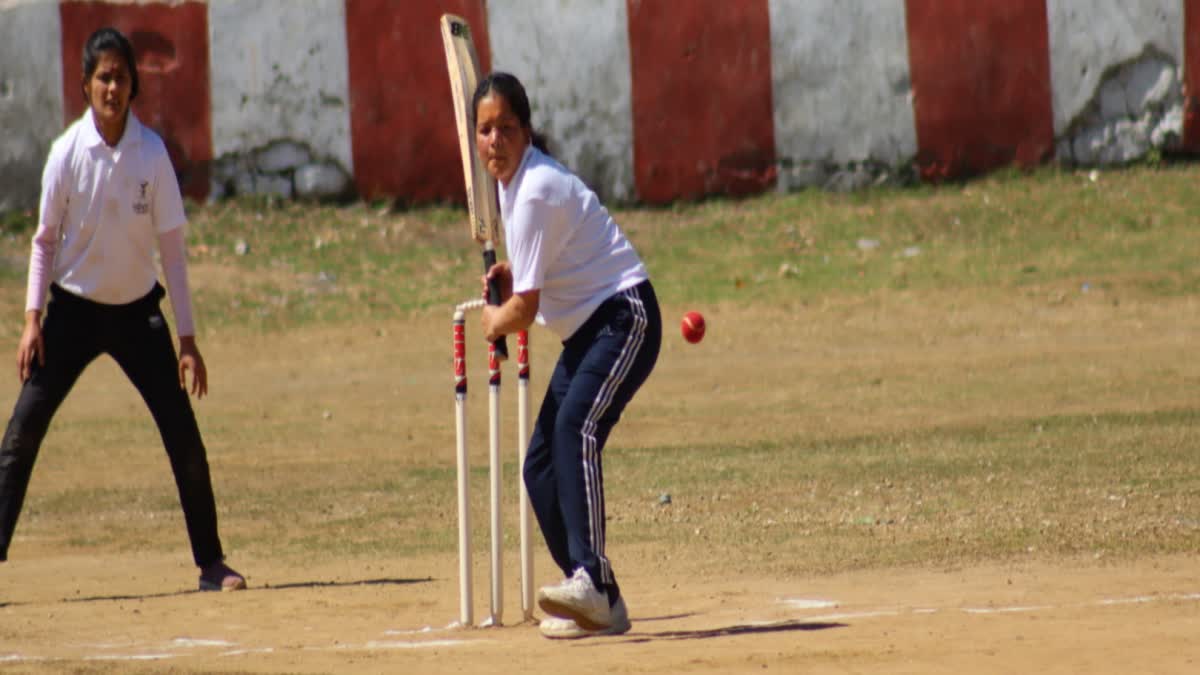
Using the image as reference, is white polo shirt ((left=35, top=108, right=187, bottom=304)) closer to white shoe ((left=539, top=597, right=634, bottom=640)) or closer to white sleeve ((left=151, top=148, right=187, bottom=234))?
white sleeve ((left=151, top=148, right=187, bottom=234))

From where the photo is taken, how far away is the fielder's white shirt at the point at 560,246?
591 cm

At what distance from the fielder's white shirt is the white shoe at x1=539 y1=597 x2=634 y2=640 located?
0.96 m

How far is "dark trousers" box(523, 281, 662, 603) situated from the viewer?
19.8 ft

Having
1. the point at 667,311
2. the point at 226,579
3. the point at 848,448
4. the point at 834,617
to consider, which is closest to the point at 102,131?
the point at 226,579

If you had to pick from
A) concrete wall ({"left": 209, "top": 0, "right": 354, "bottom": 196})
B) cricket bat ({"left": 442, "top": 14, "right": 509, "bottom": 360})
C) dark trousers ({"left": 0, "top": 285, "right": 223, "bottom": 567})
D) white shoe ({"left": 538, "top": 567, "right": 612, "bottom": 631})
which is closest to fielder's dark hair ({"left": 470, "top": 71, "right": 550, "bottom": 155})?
cricket bat ({"left": 442, "top": 14, "right": 509, "bottom": 360})

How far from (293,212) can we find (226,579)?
10.3 m

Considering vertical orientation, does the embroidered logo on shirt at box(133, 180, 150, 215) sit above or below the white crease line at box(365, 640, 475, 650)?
above

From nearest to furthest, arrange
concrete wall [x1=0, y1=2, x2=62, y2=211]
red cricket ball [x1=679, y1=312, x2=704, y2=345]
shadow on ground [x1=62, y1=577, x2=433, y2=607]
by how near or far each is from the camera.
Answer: red cricket ball [x1=679, y1=312, x2=704, y2=345], shadow on ground [x1=62, y1=577, x2=433, y2=607], concrete wall [x1=0, y1=2, x2=62, y2=211]

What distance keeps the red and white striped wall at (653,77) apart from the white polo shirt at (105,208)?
9984 mm

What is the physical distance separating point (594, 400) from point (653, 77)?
37.3ft

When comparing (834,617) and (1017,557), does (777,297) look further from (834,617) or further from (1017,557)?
(834,617)

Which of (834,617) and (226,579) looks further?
(226,579)

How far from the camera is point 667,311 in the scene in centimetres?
1492

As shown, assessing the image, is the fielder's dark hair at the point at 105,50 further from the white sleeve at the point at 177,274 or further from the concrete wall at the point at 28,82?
the concrete wall at the point at 28,82
